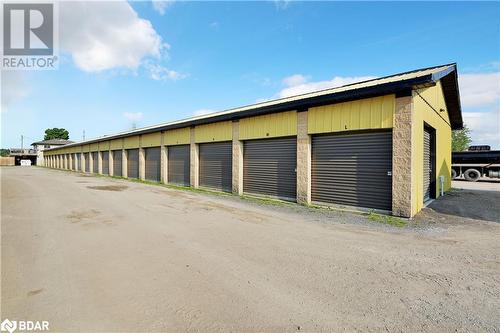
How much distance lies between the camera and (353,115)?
9.63m

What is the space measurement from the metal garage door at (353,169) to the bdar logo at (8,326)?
950 cm

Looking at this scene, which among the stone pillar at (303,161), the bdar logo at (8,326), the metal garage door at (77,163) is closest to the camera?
the bdar logo at (8,326)

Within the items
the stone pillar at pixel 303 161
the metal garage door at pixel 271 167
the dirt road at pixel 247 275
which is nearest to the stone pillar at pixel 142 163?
the metal garage door at pixel 271 167

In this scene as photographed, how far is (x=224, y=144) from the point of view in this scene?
15250 millimetres

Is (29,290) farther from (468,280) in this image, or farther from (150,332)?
(468,280)

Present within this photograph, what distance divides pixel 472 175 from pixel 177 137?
25.2 metres

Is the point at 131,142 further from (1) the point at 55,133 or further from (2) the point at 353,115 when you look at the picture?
(1) the point at 55,133

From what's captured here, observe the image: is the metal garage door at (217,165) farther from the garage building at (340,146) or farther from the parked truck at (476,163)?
the parked truck at (476,163)

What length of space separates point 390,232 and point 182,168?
1439 centimetres

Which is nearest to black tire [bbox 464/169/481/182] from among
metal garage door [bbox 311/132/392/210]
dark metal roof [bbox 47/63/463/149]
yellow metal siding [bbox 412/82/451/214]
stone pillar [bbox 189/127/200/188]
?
dark metal roof [bbox 47/63/463/149]

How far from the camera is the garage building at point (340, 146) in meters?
8.62

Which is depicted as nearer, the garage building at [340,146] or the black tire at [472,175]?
the garage building at [340,146]

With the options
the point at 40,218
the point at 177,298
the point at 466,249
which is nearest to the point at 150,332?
the point at 177,298

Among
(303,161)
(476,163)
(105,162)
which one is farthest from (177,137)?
(476,163)
